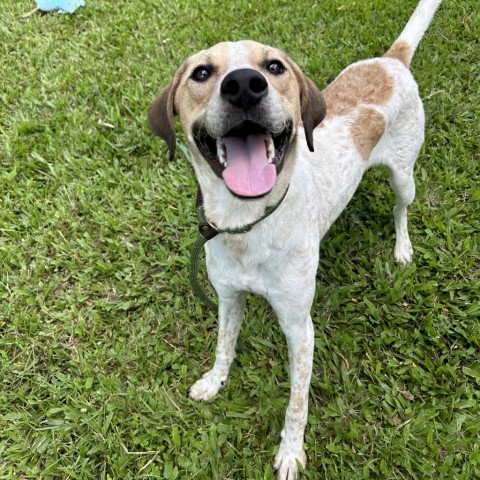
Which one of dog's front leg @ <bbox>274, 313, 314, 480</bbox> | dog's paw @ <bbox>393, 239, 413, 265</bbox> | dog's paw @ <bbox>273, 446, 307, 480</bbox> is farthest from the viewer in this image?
dog's paw @ <bbox>393, 239, 413, 265</bbox>

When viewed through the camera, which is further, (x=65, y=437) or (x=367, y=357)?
(x=367, y=357)

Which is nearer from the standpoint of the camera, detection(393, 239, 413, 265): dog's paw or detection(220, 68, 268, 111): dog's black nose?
detection(220, 68, 268, 111): dog's black nose

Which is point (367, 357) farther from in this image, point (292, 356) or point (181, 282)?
point (181, 282)

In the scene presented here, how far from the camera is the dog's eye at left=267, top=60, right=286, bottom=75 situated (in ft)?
8.24

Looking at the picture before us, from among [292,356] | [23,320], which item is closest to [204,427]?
[292,356]

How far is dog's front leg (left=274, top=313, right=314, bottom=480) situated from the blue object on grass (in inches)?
224

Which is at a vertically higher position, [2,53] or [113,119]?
[2,53]

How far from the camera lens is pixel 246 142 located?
90.5 inches

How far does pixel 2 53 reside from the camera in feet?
20.1

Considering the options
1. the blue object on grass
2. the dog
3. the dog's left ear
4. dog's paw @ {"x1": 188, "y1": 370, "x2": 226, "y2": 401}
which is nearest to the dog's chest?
the dog

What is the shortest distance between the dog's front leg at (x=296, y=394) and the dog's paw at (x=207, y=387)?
0.56 m

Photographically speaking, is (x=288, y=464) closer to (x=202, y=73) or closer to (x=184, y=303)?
(x=184, y=303)

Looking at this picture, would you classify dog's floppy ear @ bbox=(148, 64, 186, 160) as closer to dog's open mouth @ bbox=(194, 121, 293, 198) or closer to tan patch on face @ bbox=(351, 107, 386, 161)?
dog's open mouth @ bbox=(194, 121, 293, 198)

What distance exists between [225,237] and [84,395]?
5.55 feet
